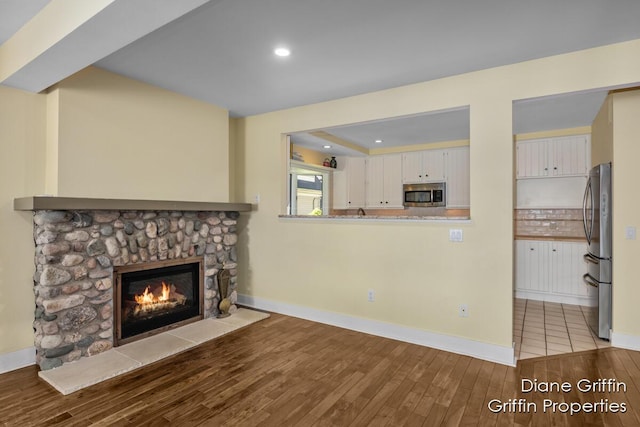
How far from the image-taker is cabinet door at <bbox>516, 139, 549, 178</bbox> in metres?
5.00

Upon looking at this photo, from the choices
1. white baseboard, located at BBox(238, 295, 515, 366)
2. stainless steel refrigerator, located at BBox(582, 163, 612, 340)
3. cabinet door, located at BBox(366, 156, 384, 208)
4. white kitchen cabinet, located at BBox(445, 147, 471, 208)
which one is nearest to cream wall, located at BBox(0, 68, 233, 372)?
white baseboard, located at BBox(238, 295, 515, 366)

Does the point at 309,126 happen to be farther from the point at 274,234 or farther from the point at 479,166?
the point at 479,166

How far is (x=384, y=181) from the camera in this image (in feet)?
20.8

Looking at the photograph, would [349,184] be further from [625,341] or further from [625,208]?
[625,341]

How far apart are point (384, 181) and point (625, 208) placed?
3.57 metres

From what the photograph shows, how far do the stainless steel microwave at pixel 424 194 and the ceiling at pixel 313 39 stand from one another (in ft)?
8.09

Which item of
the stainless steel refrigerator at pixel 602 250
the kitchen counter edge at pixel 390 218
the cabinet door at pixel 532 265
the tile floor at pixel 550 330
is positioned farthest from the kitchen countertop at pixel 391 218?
the cabinet door at pixel 532 265

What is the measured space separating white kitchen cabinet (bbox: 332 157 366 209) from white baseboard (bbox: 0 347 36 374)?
4870mm

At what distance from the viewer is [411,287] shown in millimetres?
3369

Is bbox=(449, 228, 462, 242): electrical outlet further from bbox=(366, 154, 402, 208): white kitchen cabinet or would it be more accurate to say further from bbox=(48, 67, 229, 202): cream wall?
bbox=(366, 154, 402, 208): white kitchen cabinet

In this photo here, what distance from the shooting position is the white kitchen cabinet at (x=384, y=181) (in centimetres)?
620

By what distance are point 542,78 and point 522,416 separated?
248 centimetres

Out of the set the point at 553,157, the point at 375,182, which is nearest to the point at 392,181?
the point at 375,182

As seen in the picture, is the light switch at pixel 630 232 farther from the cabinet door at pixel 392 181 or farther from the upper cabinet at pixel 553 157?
the cabinet door at pixel 392 181
